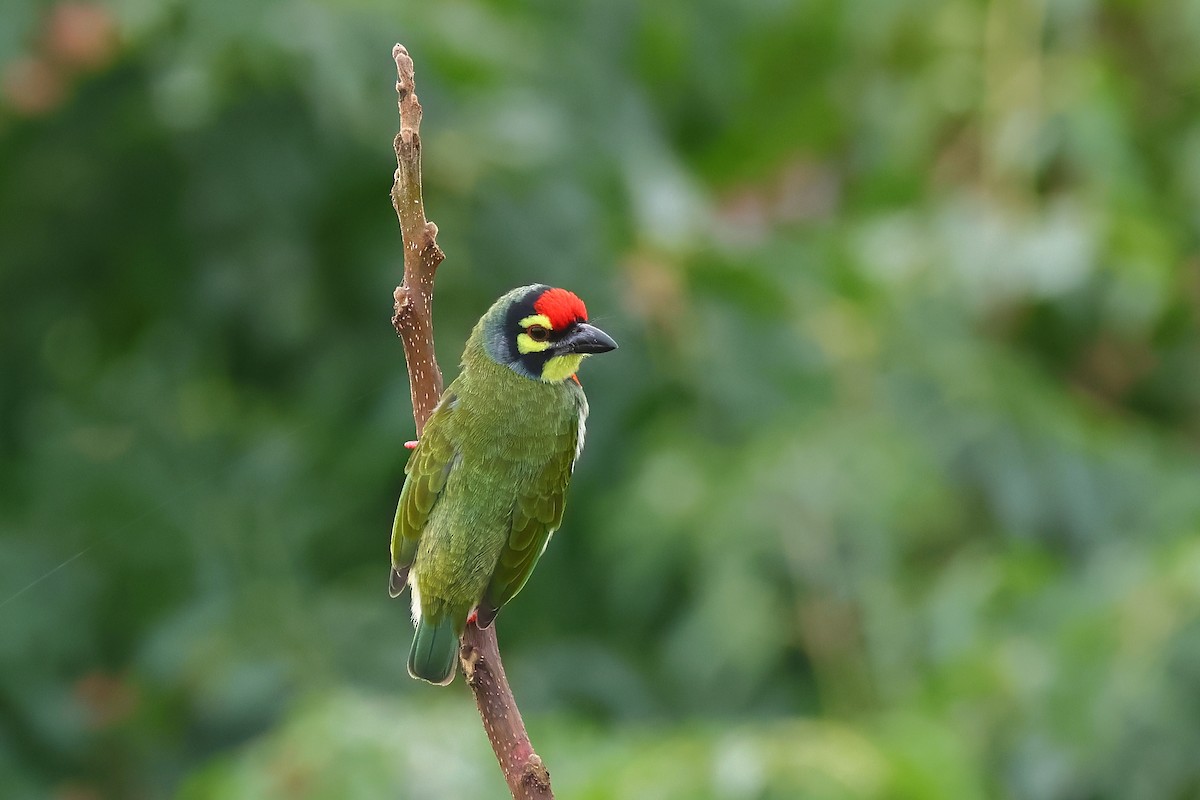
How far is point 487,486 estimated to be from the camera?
2049mm

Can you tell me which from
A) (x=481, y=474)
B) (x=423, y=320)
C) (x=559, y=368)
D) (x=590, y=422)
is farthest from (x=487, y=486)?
(x=590, y=422)

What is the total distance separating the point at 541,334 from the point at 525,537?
248mm

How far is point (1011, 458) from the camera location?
217 inches

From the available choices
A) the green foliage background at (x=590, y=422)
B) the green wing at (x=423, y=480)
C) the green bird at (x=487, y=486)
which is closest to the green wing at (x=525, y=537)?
the green bird at (x=487, y=486)

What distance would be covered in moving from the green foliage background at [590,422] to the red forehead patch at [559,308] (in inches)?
97.7

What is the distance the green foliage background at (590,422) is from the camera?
4.80 m

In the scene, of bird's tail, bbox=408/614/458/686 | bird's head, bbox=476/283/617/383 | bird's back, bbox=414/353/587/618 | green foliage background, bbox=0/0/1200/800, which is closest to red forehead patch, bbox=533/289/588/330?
bird's head, bbox=476/283/617/383

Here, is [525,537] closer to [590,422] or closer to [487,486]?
[487,486]

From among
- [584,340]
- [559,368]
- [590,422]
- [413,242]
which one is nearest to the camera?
[413,242]

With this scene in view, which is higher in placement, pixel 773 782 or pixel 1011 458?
pixel 1011 458

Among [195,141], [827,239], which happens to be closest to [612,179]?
[827,239]

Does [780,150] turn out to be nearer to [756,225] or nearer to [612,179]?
[756,225]

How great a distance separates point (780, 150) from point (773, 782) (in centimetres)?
384

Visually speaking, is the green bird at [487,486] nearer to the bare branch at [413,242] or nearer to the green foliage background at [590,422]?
the bare branch at [413,242]
